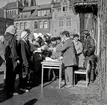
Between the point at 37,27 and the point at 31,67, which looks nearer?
the point at 31,67

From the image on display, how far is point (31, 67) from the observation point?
270 inches

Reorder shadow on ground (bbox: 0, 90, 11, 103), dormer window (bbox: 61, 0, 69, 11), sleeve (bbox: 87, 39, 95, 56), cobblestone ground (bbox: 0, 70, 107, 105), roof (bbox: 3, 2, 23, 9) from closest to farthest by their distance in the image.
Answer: cobblestone ground (bbox: 0, 70, 107, 105)
shadow on ground (bbox: 0, 90, 11, 103)
sleeve (bbox: 87, 39, 95, 56)
dormer window (bbox: 61, 0, 69, 11)
roof (bbox: 3, 2, 23, 9)

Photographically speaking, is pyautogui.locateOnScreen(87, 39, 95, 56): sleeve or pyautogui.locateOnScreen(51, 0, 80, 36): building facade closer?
pyautogui.locateOnScreen(87, 39, 95, 56): sleeve

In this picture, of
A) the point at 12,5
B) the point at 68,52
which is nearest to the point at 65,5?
the point at 12,5

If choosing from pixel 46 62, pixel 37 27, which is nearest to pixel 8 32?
pixel 46 62

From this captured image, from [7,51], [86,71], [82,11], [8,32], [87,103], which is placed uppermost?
[82,11]

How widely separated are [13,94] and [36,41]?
3020mm

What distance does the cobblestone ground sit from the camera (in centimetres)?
487

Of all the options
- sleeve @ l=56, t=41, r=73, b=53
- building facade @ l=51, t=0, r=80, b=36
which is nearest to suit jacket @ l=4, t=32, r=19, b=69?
sleeve @ l=56, t=41, r=73, b=53

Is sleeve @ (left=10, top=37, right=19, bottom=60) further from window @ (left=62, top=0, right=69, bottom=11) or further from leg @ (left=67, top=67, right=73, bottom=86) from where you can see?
window @ (left=62, top=0, right=69, bottom=11)

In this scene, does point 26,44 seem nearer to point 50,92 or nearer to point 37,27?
point 50,92

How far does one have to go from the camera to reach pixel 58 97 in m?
5.33

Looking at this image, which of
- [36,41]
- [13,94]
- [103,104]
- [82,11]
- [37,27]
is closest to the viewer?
[103,104]

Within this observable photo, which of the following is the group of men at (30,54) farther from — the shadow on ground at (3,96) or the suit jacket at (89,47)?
the shadow on ground at (3,96)
